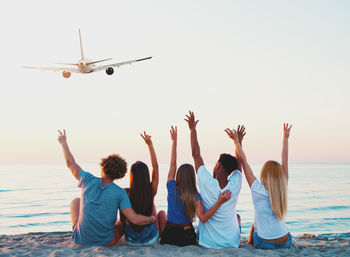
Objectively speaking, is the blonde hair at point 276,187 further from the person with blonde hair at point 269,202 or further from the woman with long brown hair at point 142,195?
the woman with long brown hair at point 142,195

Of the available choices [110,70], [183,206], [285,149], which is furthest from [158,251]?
[110,70]

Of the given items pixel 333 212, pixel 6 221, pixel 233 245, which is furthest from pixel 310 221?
pixel 6 221

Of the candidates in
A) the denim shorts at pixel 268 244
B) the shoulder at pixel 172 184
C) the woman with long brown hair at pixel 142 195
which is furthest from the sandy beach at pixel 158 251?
the shoulder at pixel 172 184

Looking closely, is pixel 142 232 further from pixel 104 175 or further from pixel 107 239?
pixel 104 175

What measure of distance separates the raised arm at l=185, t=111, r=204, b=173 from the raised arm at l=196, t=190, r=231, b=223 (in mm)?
535

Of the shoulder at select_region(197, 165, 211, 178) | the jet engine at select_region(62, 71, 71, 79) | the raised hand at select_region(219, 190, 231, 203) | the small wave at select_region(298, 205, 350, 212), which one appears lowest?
the small wave at select_region(298, 205, 350, 212)

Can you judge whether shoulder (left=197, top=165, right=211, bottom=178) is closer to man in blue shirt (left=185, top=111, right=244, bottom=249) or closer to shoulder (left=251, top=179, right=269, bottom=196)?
man in blue shirt (left=185, top=111, right=244, bottom=249)

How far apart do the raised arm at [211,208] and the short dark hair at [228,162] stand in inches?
19.1

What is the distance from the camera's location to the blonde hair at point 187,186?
4.29 meters

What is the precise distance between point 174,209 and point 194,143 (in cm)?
96

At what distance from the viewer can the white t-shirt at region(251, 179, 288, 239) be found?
4.33 meters

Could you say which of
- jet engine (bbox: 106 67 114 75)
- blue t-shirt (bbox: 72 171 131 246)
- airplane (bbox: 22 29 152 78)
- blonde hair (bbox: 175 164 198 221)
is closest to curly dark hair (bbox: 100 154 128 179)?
blue t-shirt (bbox: 72 171 131 246)

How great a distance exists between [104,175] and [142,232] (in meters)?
1.02

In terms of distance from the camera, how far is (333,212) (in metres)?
11.9
